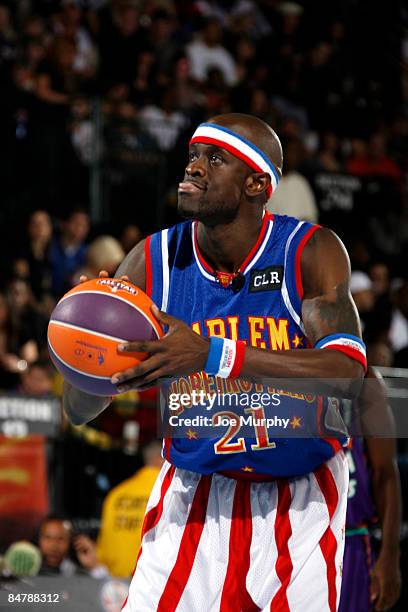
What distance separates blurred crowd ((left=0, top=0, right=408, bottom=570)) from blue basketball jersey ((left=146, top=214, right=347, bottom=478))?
10.5 feet

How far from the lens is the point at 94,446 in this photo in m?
7.64

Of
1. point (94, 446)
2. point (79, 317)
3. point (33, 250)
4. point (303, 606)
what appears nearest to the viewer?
point (79, 317)

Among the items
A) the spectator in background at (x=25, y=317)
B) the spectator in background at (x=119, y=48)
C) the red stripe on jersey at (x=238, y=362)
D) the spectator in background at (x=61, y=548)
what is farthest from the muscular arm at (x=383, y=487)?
the spectator in background at (x=119, y=48)

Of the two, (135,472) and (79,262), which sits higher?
(79,262)

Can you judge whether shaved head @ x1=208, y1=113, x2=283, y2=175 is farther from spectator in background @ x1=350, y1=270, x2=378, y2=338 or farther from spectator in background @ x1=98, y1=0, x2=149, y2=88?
spectator in background @ x1=98, y1=0, x2=149, y2=88

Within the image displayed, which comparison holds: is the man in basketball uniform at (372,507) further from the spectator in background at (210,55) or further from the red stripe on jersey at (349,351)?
the spectator in background at (210,55)

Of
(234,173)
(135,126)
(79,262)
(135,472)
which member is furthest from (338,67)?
(234,173)

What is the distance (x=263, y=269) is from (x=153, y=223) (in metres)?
7.13

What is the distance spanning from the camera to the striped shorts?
378 cm

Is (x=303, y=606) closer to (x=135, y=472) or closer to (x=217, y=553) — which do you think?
(x=217, y=553)

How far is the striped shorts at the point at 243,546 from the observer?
12.4ft

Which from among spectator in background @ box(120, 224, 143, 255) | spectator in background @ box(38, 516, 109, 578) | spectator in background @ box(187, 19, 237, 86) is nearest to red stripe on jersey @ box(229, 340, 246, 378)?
spectator in background @ box(38, 516, 109, 578)

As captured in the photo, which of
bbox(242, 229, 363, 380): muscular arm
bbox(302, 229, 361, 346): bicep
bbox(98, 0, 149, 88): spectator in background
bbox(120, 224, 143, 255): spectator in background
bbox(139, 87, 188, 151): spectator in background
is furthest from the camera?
bbox(98, 0, 149, 88): spectator in background

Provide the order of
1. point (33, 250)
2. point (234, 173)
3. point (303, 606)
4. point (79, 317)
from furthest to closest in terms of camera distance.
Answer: point (33, 250) → point (234, 173) → point (303, 606) → point (79, 317)
